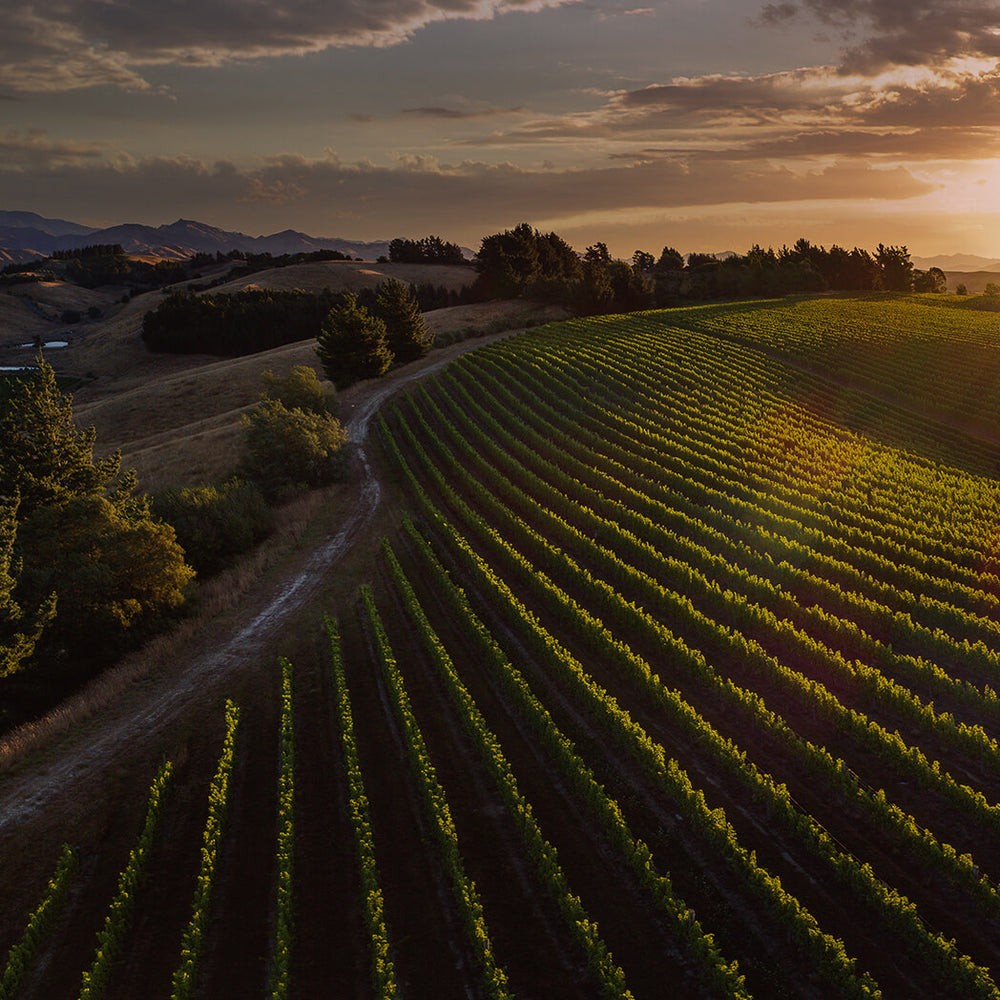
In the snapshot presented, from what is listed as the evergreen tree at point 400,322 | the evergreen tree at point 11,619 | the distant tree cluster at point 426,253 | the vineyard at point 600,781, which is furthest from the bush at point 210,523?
the distant tree cluster at point 426,253

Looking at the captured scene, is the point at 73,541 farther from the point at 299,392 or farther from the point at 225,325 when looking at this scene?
the point at 225,325

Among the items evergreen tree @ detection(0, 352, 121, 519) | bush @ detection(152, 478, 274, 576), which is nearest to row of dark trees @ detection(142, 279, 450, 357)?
bush @ detection(152, 478, 274, 576)

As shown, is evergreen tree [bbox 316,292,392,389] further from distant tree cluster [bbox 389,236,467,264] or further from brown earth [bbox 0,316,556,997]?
distant tree cluster [bbox 389,236,467,264]

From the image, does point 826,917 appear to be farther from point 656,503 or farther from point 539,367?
point 539,367

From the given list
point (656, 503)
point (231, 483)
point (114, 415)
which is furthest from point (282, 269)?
point (656, 503)

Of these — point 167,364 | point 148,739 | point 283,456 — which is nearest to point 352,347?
point 283,456
